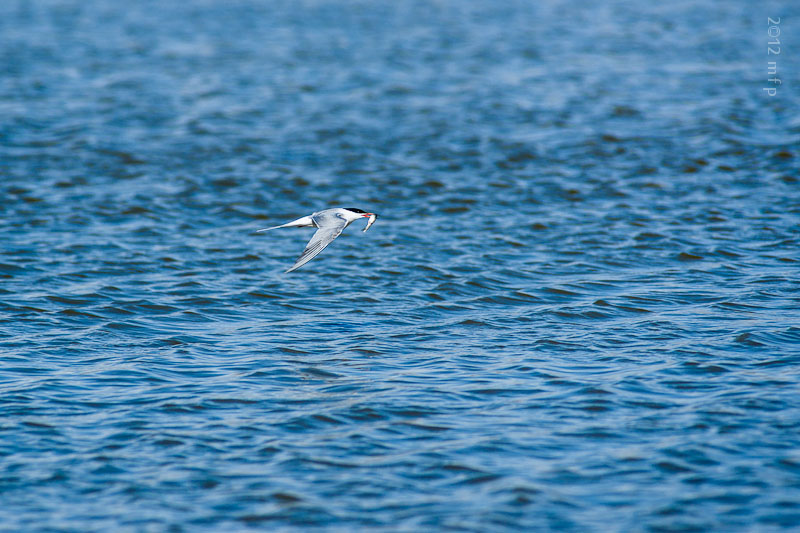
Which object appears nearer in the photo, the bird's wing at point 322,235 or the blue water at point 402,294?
the blue water at point 402,294

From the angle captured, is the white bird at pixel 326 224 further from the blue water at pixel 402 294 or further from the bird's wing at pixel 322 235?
the blue water at pixel 402 294

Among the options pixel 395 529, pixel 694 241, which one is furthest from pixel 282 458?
pixel 694 241

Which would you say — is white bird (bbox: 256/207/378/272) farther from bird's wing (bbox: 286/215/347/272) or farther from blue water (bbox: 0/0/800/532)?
blue water (bbox: 0/0/800/532)

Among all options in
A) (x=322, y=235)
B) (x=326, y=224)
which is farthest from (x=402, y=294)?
(x=322, y=235)

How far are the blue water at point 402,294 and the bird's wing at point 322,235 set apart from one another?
113 centimetres

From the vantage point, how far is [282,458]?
7.49 metres

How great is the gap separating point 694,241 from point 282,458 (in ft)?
25.2

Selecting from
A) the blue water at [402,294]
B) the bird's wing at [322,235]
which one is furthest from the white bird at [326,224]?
the blue water at [402,294]

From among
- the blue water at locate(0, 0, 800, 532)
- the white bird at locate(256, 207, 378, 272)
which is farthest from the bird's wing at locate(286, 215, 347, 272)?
the blue water at locate(0, 0, 800, 532)

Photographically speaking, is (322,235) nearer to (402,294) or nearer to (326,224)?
(326,224)

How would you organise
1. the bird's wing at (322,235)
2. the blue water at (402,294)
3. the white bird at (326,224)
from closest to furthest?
the blue water at (402,294) < the bird's wing at (322,235) < the white bird at (326,224)

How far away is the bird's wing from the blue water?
1126 millimetres

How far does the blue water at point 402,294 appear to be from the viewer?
7078 millimetres

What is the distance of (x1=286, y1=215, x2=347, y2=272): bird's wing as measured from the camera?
355 inches
